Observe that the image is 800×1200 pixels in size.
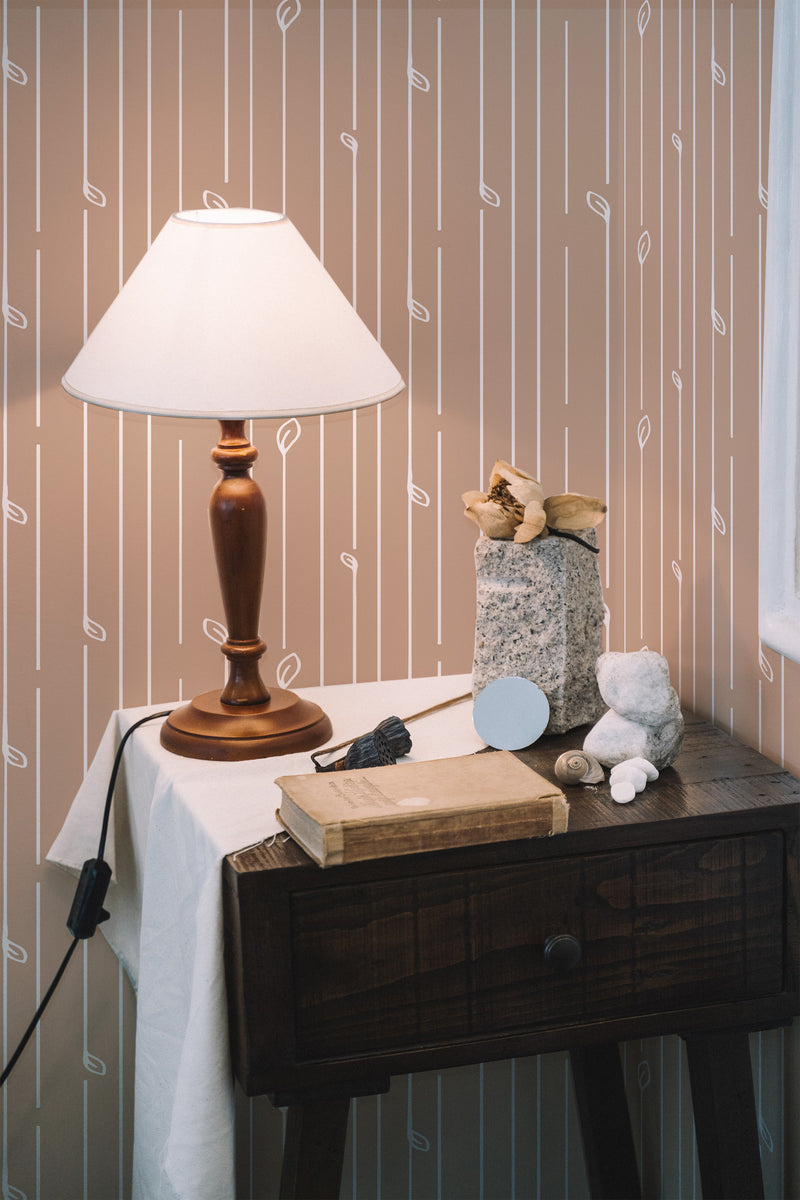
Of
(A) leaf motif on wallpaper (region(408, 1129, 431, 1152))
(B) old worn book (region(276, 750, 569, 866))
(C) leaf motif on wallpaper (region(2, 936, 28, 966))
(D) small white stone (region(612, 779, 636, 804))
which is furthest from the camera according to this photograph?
(A) leaf motif on wallpaper (region(408, 1129, 431, 1152))

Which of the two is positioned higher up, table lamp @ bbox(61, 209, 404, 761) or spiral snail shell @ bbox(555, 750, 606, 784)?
table lamp @ bbox(61, 209, 404, 761)

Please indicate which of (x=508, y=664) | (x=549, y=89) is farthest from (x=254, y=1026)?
(x=549, y=89)

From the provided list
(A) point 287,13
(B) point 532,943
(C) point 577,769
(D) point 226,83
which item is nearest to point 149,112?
(D) point 226,83

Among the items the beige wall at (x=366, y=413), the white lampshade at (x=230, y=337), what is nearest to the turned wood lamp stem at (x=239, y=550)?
the white lampshade at (x=230, y=337)

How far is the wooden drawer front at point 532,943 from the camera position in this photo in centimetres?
90

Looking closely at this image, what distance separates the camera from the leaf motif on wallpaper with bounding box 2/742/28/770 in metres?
1.34

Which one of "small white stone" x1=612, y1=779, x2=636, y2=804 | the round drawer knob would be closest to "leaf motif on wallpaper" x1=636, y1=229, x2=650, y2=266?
"small white stone" x1=612, y1=779, x2=636, y2=804

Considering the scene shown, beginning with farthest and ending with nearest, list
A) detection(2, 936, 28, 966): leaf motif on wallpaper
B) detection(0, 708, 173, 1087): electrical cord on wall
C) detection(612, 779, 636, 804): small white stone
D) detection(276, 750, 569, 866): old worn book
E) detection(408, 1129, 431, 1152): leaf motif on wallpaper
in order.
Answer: detection(408, 1129, 431, 1152): leaf motif on wallpaper → detection(2, 936, 28, 966): leaf motif on wallpaper → detection(0, 708, 173, 1087): electrical cord on wall → detection(612, 779, 636, 804): small white stone → detection(276, 750, 569, 866): old worn book

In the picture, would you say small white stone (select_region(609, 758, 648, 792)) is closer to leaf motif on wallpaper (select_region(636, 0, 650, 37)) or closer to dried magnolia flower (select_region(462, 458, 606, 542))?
dried magnolia flower (select_region(462, 458, 606, 542))

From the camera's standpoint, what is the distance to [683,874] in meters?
0.97

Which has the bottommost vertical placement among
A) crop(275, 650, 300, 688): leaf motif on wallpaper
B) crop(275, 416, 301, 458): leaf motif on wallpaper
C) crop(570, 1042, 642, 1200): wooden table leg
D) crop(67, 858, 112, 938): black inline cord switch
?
crop(570, 1042, 642, 1200): wooden table leg

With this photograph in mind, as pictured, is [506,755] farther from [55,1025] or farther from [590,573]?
[55,1025]

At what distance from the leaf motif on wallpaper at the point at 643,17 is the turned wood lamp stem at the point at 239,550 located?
0.67 meters

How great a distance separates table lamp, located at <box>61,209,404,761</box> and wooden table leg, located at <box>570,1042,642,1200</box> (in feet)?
1.84
